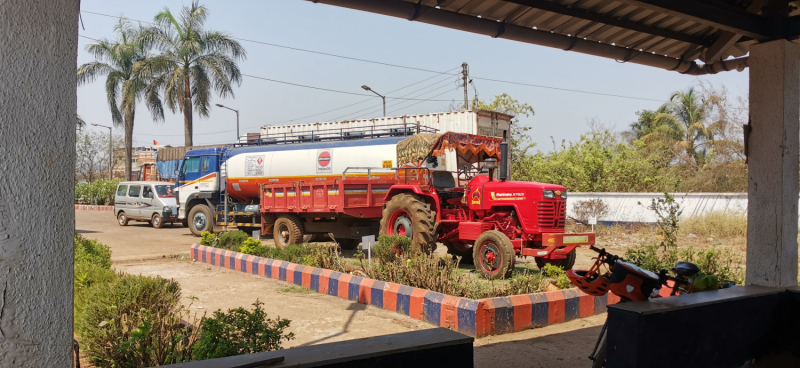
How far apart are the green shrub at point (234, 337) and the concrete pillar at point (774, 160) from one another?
154 inches

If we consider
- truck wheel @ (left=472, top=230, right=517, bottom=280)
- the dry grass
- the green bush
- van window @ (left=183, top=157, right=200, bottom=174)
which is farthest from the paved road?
the green bush

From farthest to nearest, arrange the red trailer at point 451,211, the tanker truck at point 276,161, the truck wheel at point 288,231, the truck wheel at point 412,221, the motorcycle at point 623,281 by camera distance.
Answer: the tanker truck at point 276,161
the truck wheel at point 288,231
the truck wheel at point 412,221
the red trailer at point 451,211
the motorcycle at point 623,281

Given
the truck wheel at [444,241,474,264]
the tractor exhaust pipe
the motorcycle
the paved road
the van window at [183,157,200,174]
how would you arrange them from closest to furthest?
the motorcycle
the tractor exhaust pipe
the truck wheel at [444,241,474,264]
the paved road
the van window at [183,157,200,174]

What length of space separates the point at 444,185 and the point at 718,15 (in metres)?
6.85

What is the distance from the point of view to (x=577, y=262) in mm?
12117

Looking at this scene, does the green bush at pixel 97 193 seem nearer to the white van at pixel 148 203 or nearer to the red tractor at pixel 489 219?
the white van at pixel 148 203

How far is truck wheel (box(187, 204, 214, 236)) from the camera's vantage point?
18531mm

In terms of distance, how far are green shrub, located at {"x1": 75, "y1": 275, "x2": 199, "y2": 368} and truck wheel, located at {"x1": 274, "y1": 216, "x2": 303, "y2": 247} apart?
28.5 feet

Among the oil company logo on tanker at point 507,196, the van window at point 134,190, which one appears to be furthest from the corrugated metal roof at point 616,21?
the van window at point 134,190

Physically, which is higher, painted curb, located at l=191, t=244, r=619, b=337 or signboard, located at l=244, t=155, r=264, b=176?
signboard, located at l=244, t=155, r=264, b=176

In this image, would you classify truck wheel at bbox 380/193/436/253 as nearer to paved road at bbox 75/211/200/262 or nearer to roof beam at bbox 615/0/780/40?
paved road at bbox 75/211/200/262

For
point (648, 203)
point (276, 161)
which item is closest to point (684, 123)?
point (648, 203)

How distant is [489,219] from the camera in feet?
32.6

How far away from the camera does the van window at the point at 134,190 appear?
22.8 m
